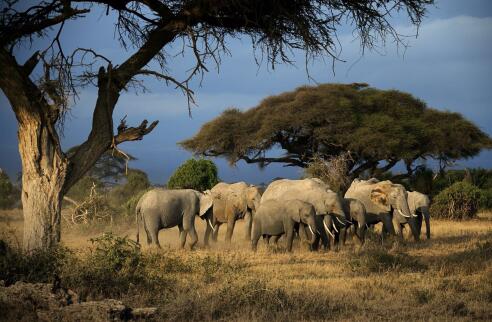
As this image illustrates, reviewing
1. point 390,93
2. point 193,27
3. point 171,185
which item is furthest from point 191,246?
point 390,93

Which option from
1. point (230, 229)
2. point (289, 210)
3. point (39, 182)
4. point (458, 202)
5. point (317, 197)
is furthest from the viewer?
point (458, 202)

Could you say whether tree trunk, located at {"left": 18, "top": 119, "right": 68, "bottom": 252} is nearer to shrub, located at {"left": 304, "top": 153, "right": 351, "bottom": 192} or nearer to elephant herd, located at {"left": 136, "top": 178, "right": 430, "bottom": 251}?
elephant herd, located at {"left": 136, "top": 178, "right": 430, "bottom": 251}

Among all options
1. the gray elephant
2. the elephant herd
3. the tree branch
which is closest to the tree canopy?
the elephant herd

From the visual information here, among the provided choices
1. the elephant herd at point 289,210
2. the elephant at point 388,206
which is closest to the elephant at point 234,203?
the elephant herd at point 289,210

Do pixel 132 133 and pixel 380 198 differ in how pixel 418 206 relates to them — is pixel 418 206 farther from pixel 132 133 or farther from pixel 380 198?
pixel 132 133

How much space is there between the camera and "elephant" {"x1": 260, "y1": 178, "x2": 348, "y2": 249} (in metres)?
18.8

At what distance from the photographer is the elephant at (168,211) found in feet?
63.8

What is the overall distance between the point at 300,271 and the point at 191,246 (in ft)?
19.3

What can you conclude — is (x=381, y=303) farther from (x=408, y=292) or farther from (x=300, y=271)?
(x=300, y=271)

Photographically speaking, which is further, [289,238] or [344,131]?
[344,131]

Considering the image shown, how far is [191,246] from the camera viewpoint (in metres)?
18.9

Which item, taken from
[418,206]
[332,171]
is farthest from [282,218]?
[332,171]

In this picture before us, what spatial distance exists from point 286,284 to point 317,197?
8614 mm

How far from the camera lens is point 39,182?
11.8 meters
